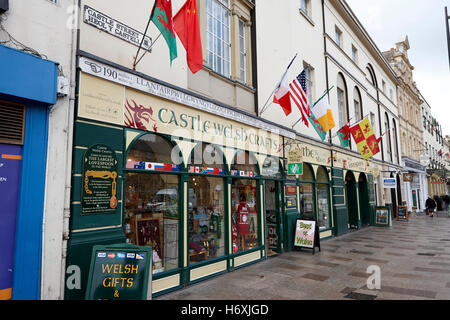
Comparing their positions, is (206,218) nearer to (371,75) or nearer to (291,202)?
(291,202)

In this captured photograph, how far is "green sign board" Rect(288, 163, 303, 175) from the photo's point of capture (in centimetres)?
947

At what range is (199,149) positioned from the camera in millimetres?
7070

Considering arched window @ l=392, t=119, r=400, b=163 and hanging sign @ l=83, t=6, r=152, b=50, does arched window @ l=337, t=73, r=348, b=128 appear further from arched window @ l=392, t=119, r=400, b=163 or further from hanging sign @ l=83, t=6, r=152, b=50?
hanging sign @ l=83, t=6, r=152, b=50

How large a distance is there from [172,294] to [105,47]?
4902mm

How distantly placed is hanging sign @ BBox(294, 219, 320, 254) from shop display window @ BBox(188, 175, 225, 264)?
3.51 m


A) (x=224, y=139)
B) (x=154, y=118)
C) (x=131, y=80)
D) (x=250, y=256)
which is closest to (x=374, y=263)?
(x=250, y=256)

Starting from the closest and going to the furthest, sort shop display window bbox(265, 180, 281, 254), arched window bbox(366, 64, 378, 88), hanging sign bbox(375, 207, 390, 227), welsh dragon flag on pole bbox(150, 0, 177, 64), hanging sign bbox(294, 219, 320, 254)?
1. welsh dragon flag on pole bbox(150, 0, 177, 64)
2. hanging sign bbox(294, 219, 320, 254)
3. shop display window bbox(265, 180, 281, 254)
4. hanging sign bbox(375, 207, 390, 227)
5. arched window bbox(366, 64, 378, 88)

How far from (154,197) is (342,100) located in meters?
13.8

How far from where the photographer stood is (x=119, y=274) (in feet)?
13.3

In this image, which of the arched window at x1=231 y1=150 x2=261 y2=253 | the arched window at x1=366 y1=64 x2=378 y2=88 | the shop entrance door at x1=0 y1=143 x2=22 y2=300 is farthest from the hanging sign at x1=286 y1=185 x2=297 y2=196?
the arched window at x1=366 y1=64 x2=378 y2=88

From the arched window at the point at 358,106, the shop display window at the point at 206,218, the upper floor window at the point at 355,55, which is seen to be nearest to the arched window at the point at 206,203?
the shop display window at the point at 206,218

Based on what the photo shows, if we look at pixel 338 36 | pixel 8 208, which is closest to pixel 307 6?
pixel 338 36

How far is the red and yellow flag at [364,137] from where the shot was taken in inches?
531

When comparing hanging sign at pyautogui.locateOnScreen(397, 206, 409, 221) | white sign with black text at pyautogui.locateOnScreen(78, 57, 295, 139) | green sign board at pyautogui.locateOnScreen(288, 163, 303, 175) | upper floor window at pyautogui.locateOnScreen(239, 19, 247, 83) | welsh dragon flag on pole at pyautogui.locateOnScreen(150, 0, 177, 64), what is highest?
upper floor window at pyautogui.locateOnScreen(239, 19, 247, 83)
